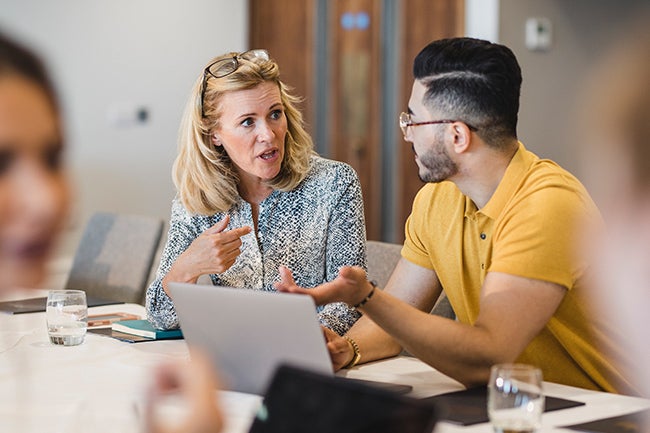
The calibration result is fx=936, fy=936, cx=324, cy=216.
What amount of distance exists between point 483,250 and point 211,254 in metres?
0.57

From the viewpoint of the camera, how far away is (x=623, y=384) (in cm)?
185

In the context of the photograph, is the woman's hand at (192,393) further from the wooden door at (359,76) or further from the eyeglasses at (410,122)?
the wooden door at (359,76)

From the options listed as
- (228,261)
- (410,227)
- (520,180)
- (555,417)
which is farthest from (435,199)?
(555,417)

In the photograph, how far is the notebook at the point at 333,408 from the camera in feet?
2.83

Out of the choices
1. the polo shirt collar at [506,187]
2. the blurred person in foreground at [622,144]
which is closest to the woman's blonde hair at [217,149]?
the polo shirt collar at [506,187]

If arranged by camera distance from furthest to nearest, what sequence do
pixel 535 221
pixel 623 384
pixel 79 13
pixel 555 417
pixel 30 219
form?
pixel 79 13 → pixel 623 384 → pixel 535 221 → pixel 555 417 → pixel 30 219

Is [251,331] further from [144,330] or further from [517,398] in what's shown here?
[144,330]

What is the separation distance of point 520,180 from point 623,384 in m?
0.45

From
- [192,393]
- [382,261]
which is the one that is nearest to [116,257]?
[382,261]

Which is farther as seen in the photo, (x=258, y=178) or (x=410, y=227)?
(x=258, y=178)

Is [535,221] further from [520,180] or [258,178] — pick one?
[258,178]

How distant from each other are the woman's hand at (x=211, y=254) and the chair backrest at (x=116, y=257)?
1108 mm

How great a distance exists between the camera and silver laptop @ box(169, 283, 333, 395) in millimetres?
1451

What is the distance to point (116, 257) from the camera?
128 inches
